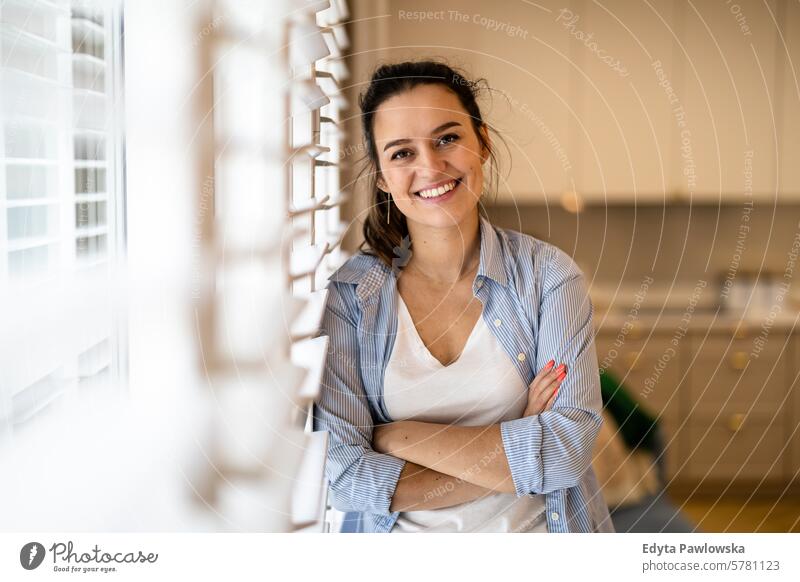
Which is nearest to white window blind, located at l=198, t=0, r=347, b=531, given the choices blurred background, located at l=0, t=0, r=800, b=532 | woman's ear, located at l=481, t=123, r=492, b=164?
blurred background, located at l=0, t=0, r=800, b=532

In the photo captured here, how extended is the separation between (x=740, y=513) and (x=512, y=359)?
236 millimetres

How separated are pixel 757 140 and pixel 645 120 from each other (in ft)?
0.31

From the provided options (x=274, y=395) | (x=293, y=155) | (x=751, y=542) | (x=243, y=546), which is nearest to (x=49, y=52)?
(x=293, y=155)

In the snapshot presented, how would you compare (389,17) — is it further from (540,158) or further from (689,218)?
(689,218)

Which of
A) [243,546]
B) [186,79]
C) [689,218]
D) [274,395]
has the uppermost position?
[186,79]

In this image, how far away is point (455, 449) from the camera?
637 millimetres

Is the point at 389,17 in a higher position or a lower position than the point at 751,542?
higher

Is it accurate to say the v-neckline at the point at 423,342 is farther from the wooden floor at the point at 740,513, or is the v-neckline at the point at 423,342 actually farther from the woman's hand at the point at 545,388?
the wooden floor at the point at 740,513

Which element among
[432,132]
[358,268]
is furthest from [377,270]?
[432,132]

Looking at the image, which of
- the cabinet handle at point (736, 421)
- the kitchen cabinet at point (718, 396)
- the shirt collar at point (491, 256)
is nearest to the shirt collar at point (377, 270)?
the shirt collar at point (491, 256)

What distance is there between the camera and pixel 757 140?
650mm

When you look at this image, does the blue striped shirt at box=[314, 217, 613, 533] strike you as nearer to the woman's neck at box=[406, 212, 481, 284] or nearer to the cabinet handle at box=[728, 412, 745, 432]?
the woman's neck at box=[406, 212, 481, 284]

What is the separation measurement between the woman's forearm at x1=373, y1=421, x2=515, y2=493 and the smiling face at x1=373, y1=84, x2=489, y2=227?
0.17 meters

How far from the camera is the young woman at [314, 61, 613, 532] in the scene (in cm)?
63
